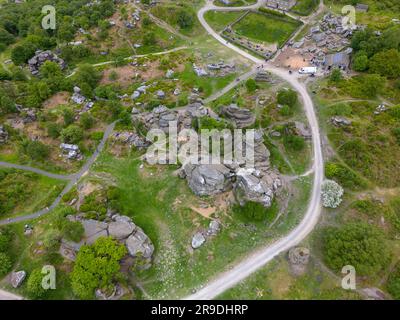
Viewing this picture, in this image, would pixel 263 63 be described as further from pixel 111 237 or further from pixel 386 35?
pixel 111 237

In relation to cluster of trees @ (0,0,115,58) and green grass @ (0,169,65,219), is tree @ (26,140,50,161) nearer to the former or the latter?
green grass @ (0,169,65,219)

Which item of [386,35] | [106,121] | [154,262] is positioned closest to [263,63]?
[386,35]

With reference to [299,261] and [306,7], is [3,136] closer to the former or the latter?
[299,261]

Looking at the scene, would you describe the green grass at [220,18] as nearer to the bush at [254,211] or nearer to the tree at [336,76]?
the tree at [336,76]

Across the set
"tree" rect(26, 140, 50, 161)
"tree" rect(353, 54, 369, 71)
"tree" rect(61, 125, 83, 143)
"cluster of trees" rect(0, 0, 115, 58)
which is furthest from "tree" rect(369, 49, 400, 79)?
"cluster of trees" rect(0, 0, 115, 58)

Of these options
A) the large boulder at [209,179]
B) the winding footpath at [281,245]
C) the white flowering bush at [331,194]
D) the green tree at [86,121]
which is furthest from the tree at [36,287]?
the white flowering bush at [331,194]
